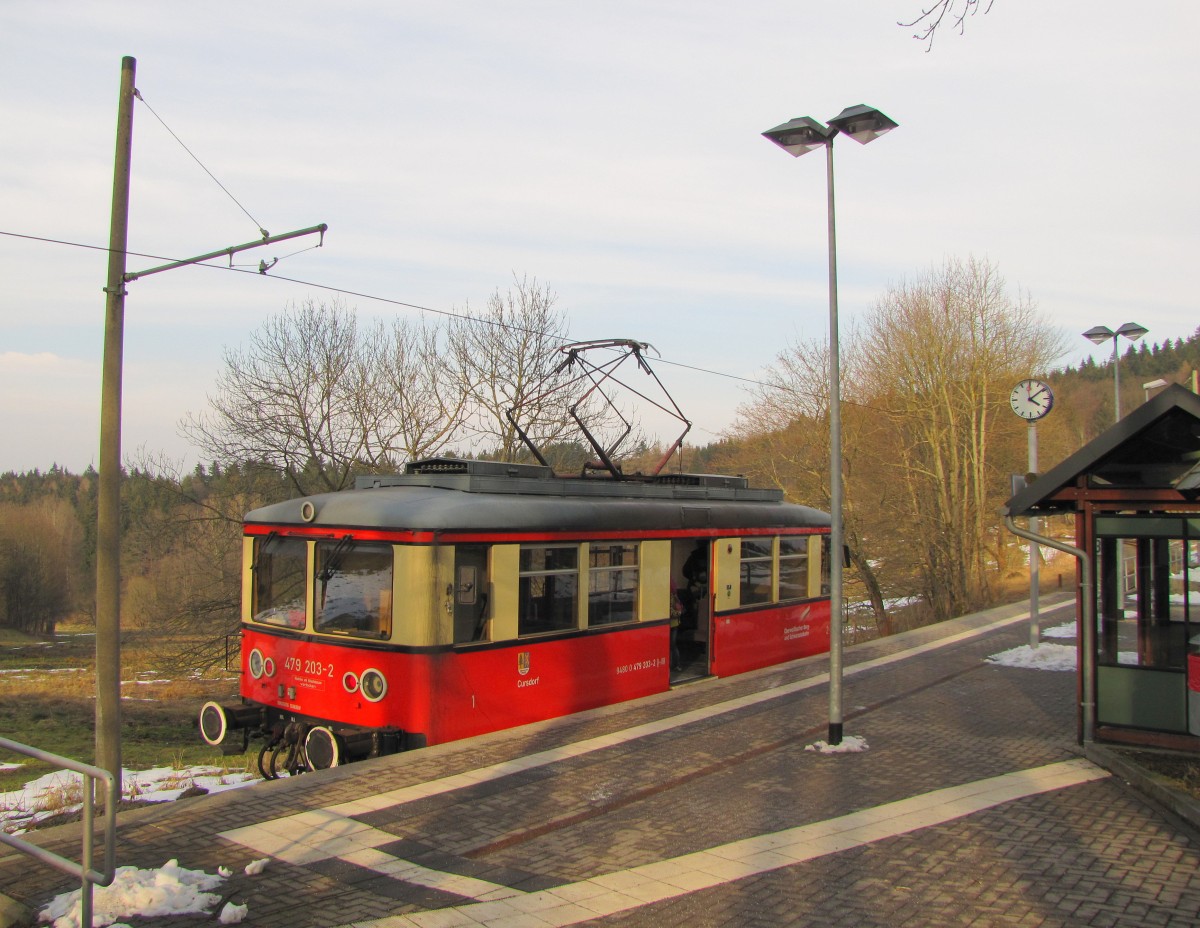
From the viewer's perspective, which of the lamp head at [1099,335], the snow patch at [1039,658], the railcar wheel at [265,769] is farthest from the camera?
the lamp head at [1099,335]

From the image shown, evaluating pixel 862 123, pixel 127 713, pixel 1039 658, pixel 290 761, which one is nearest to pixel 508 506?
pixel 290 761

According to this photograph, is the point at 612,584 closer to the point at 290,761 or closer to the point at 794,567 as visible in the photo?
the point at 290,761

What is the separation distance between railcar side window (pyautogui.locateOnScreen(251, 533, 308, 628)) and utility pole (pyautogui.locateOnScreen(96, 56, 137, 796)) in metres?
1.35

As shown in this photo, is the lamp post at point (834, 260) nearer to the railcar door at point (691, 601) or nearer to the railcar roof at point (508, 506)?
the railcar roof at point (508, 506)

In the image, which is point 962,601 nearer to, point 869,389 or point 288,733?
point 869,389

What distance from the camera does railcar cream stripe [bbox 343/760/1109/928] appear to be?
5.23 meters

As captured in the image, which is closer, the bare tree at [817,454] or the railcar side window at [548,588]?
the railcar side window at [548,588]

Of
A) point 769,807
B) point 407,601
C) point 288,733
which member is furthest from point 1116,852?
point 288,733

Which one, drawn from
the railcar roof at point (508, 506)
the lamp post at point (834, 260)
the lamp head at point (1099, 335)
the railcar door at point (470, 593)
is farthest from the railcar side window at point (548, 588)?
the lamp head at point (1099, 335)

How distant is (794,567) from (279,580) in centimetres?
775

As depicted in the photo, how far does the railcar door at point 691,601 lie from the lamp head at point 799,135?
5631 millimetres

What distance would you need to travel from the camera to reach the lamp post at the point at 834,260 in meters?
8.79

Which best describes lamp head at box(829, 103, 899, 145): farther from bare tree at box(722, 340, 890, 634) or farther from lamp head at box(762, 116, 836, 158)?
bare tree at box(722, 340, 890, 634)

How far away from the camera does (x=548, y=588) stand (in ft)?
32.4
